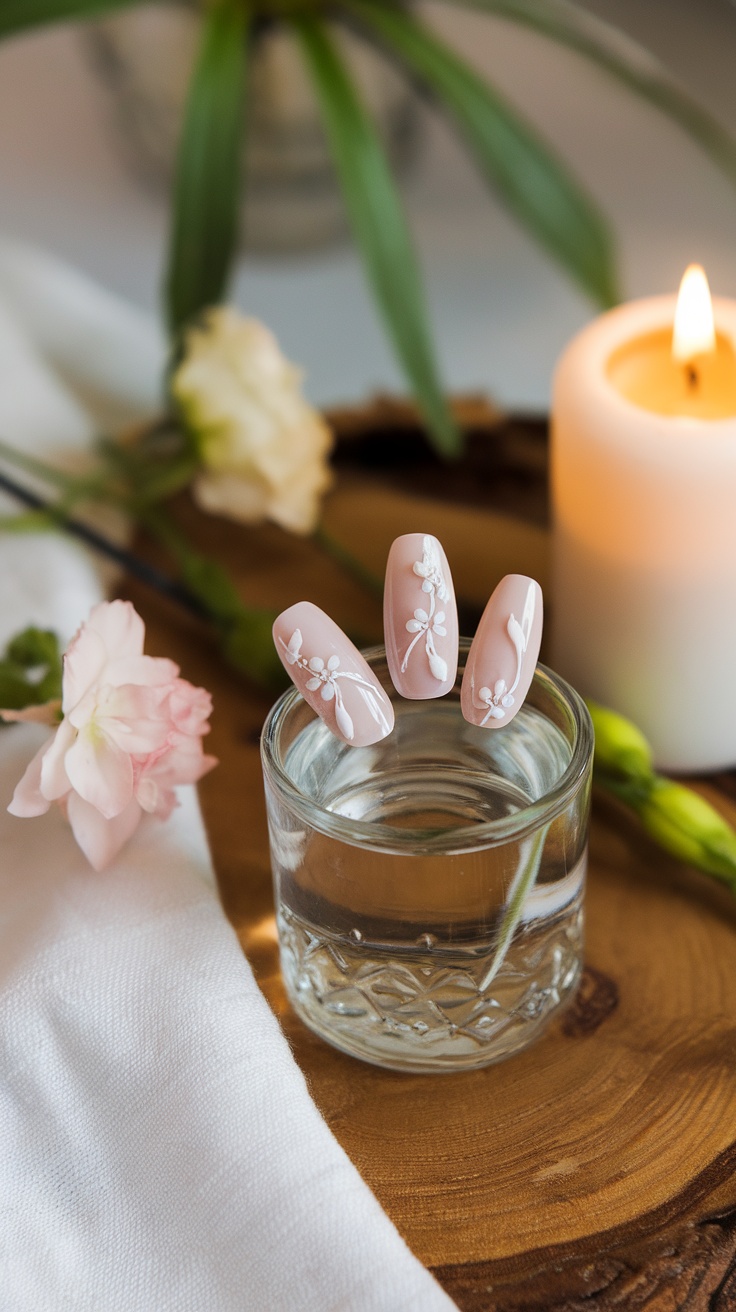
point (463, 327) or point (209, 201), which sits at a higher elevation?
point (209, 201)

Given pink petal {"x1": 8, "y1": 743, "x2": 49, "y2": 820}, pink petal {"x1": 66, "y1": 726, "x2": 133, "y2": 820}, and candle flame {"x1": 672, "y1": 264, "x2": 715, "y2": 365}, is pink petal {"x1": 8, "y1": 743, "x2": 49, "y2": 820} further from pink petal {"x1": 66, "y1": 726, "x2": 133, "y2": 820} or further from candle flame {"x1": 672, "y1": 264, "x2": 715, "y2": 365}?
candle flame {"x1": 672, "y1": 264, "x2": 715, "y2": 365}

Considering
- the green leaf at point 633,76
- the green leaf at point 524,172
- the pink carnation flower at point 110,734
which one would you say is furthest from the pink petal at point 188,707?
the green leaf at point 633,76

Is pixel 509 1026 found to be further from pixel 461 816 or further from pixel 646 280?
pixel 646 280

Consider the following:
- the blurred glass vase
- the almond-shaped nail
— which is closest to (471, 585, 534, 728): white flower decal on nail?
the almond-shaped nail

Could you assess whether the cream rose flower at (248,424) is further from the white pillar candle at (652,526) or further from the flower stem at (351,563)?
the white pillar candle at (652,526)

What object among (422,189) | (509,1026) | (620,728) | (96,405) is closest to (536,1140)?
(509,1026)
